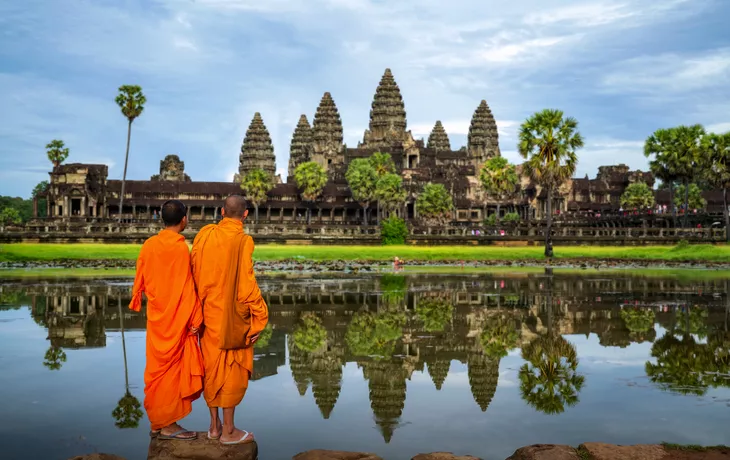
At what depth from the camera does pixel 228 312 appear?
7.52m

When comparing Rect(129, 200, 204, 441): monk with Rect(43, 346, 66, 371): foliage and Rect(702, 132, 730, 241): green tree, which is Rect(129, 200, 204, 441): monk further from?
Rect(702, 132, 730, 241): green tree

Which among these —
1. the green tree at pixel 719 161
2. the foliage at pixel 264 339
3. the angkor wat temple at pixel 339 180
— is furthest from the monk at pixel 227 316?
the angkor wat temple at pixel 339 180

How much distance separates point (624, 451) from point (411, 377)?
4040 millimetres

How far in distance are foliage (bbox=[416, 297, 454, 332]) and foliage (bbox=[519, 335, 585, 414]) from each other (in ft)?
8.36

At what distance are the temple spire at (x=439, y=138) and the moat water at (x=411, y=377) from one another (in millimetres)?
128305

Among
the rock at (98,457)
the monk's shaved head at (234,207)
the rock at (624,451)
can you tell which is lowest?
the rock at (98,457)

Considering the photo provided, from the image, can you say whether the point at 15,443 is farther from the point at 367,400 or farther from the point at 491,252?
the point at 491,252

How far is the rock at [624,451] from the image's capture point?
6720 millimetres

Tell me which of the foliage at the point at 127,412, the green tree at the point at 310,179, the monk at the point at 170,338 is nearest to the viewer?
the monk at the point at 170,338

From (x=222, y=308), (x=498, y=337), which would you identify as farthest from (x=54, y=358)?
(x=498, y=337)

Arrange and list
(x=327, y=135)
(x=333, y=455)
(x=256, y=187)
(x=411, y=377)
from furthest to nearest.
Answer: (x=327, y=135), (x=256, y=187), (x=411, y=377), (x=333, y=455)

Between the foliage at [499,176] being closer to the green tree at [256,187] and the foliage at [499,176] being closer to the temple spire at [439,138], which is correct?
the green tree at [256,187]

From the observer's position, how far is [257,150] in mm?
133375

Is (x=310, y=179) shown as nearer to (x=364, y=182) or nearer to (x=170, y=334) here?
(x=364, y=182)
